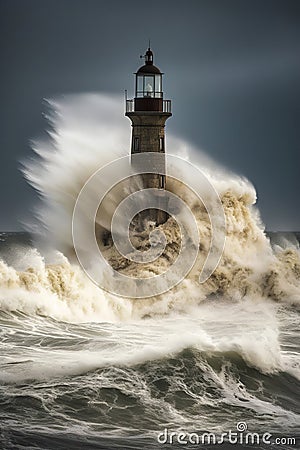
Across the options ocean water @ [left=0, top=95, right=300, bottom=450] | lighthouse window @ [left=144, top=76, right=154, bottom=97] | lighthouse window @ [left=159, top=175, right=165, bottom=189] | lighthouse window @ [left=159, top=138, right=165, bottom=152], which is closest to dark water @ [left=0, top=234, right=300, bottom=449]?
ocean water @ [left=0, top=95, right=300, bottom=450]

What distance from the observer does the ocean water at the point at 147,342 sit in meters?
10.6

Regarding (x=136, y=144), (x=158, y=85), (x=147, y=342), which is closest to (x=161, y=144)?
→ (x=136, y=144)

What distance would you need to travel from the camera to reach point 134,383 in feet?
39.8

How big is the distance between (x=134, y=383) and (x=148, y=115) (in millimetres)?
9808

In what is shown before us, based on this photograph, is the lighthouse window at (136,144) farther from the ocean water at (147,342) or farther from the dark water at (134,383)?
the dark water at (134,383)

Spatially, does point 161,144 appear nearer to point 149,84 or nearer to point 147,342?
point 149,84

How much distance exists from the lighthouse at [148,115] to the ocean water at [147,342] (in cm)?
179

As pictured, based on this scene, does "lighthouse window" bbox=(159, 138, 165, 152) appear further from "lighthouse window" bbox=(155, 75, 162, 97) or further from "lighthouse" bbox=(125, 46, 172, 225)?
"lighthouse window" bbox=(155, 75, 162, 97)

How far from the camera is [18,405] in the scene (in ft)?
35.7

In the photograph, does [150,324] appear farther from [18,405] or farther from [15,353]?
[18,405]

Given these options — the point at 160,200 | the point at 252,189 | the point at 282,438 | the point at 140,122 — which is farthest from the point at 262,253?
the point at 282,438

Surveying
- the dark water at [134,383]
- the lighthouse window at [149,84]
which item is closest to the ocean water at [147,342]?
the dark water at [134,383]

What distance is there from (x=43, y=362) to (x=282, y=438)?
3957 mm

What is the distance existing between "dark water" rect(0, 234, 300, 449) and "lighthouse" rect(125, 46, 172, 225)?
5432 millimetres
